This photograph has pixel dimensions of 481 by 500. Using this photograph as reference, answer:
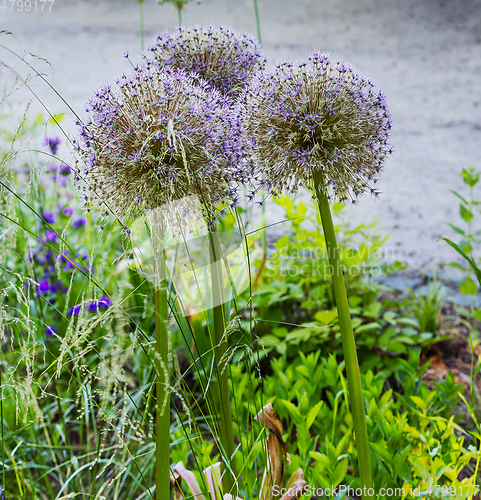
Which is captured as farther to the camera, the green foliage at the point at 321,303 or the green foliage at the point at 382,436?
the green foliage at the point at 321,303

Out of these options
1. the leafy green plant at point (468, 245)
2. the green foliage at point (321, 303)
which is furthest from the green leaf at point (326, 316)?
the leafy green plant at point (468, 245)

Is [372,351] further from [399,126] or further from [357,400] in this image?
[399,126]

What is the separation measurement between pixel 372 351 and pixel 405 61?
549 cm

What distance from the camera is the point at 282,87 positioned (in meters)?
0.87

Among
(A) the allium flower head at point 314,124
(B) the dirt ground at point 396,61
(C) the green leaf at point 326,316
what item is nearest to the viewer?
(A) the allium flower head at point 314,124

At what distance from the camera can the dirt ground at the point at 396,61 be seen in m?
4.12

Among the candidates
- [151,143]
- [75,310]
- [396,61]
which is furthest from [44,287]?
[396,61]

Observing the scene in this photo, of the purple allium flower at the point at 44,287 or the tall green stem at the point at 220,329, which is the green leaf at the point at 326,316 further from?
the purple allium flower at the point at 44,287
